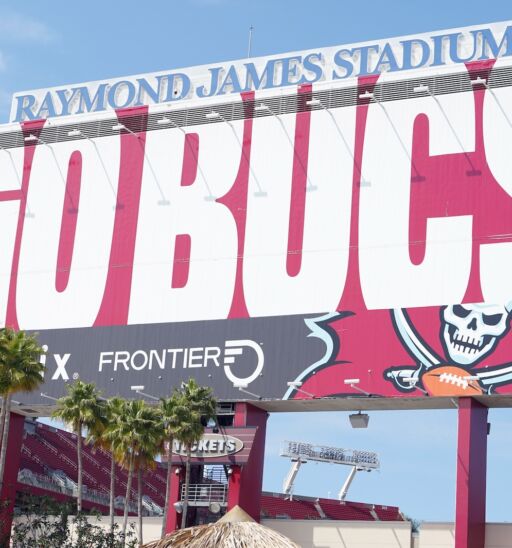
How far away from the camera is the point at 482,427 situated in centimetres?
6481

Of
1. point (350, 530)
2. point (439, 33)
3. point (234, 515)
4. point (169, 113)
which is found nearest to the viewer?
point (234, 515)

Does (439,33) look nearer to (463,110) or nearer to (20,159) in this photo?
(463,110)

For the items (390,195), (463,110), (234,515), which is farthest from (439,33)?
(234,515)

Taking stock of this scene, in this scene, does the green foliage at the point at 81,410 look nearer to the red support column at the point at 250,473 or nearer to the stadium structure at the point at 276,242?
the stadium structure at the point at 276,242

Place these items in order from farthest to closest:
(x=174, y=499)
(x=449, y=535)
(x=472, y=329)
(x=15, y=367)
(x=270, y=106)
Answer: (x=270, y=106)
(x=174, y=499)
(x=472, y=329)
(x=449, y=535)
(x=15, y=367)

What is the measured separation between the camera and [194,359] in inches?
2854

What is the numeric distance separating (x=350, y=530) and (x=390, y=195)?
1873cm

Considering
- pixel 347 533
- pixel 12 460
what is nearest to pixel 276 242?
pixel 347 533

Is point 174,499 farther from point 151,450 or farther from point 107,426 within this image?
point 107,426

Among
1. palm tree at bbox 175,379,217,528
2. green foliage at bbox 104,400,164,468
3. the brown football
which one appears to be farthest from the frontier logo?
the brown football

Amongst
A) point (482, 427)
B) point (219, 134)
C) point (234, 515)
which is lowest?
point (234, 515)

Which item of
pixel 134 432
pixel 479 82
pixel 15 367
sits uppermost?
pixel 479 82

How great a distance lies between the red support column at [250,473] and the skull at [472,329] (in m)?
12.3

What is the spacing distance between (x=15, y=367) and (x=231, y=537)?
78.5 ft
